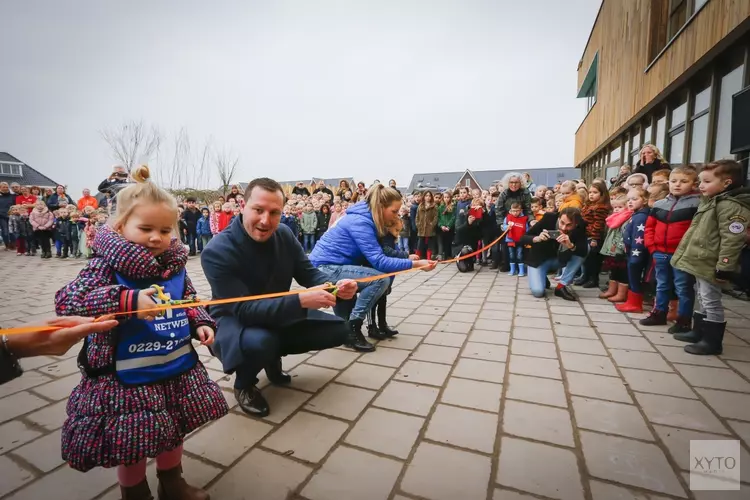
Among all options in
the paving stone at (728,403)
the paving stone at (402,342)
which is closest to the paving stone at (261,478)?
the paving stone at (402,342)

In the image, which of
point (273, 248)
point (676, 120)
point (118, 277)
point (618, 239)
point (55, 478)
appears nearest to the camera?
point (118, 277)

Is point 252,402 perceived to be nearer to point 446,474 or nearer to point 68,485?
point 68,485

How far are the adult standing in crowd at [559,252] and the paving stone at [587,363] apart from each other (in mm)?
2258

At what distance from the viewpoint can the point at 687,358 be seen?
2961 mm

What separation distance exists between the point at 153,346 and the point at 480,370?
7.38ft

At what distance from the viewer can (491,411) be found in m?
2.21

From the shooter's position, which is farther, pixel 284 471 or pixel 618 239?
pixel 618 239

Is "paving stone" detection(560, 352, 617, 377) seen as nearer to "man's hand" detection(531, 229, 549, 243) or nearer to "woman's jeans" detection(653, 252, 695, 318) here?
"woman's jeans" detection(653, 252, 695, 318)

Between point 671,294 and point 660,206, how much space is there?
0.96m

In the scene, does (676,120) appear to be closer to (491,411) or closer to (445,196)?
(445,196)

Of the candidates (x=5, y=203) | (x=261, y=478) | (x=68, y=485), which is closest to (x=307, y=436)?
(x=261, y=478)

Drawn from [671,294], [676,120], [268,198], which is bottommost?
[671,294]

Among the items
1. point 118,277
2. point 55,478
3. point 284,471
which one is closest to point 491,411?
point 284,471

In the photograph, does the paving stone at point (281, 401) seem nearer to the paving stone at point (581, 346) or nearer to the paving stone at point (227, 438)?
the paving stone at point (227, 438)
